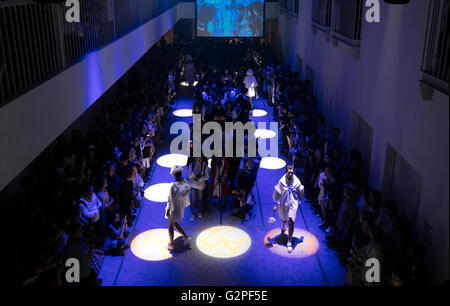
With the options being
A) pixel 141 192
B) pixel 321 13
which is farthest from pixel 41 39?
pixel 321 13

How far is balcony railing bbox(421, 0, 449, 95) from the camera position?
534 centimetres

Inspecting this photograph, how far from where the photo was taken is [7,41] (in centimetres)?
486

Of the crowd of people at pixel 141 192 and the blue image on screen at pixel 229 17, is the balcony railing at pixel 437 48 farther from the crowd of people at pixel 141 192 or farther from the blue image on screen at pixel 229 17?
the blue image on screen at pixel 229 17

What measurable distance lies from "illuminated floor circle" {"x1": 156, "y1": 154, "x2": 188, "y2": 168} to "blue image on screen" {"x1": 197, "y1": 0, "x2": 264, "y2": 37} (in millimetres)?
13833

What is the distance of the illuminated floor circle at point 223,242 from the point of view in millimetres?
7984

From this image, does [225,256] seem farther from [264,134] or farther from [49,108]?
[264,134]

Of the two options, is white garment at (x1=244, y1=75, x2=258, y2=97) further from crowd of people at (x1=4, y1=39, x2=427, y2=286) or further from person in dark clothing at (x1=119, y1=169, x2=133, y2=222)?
person in dark clothing at (x1=119, y1=169, x2=133, y2=222)

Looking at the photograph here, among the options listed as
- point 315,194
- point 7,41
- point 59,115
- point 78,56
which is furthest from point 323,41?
point 7,41

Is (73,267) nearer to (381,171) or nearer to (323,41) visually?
(381,171)

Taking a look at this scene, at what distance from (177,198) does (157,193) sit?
271 centimetres

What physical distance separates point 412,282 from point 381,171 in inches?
124

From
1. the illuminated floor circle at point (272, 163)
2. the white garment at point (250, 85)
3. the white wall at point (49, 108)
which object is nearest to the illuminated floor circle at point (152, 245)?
the white wall at point (49, 108)

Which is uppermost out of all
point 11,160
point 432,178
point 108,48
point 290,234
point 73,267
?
point 108,48

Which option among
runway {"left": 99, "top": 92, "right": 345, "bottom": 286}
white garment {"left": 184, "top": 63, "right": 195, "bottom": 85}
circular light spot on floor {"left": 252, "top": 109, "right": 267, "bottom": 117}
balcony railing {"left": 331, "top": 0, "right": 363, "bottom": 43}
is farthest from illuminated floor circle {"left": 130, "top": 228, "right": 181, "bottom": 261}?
white garment {"left": 184, "top": 63, "right": 195, "bottom": 85}
